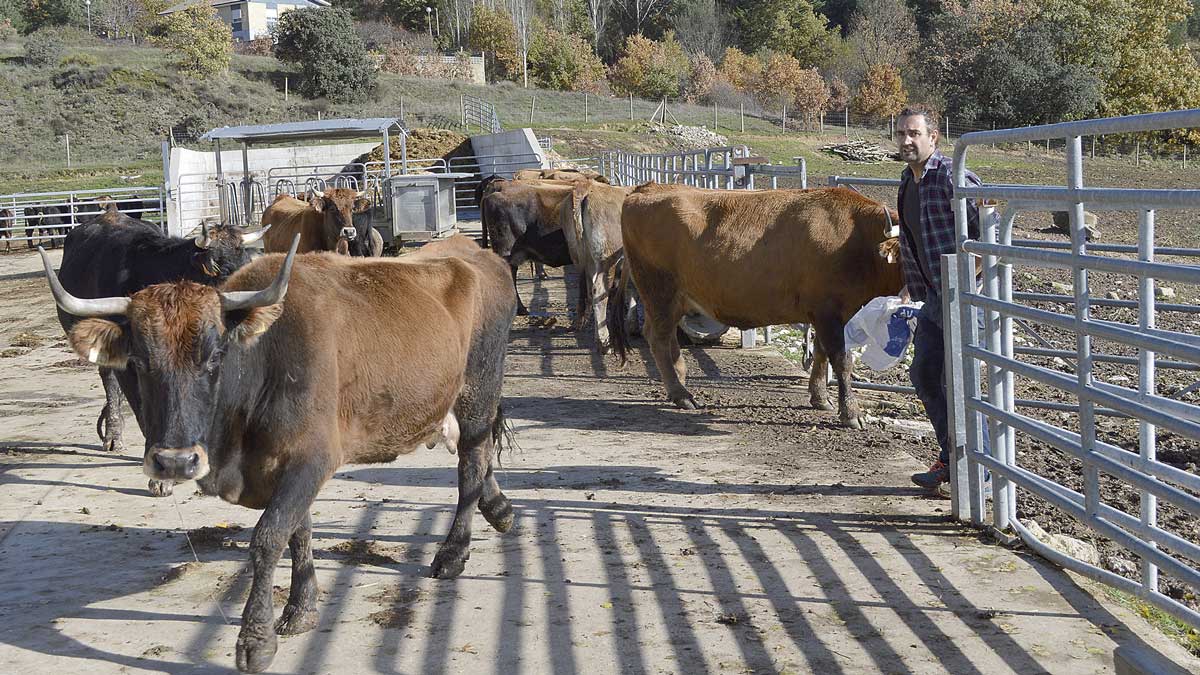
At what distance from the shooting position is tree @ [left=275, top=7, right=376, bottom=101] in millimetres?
63531

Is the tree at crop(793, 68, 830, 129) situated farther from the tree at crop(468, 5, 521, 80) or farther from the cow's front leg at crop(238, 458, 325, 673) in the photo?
the cow's front leg at crop(238, 458, 325, 673)

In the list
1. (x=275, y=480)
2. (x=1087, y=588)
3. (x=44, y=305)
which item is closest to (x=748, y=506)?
(x=1087, y=588)

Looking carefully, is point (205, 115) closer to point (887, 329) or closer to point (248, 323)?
point (887, 329)

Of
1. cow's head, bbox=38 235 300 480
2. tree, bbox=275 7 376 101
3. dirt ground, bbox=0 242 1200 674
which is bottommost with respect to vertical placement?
dirt ground, bbox=0 242 1200 674

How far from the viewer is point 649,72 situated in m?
75.6

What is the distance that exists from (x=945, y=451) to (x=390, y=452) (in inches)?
117

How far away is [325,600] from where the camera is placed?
5.06m

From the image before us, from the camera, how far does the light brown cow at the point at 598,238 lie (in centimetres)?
1209

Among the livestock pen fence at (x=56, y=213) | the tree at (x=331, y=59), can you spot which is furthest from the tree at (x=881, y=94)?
the livestock pen fence at (x=56, y=213)

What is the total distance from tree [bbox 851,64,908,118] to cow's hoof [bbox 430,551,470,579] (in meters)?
66.4

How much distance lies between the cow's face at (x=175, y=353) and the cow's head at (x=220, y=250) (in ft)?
11.3

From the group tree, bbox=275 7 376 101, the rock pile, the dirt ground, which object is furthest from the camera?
tree, bbox=275 7 376 101

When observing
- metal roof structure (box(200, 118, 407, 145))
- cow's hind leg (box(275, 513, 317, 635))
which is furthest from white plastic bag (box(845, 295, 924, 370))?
metal roof structure (box(200, 118, 407, 145))

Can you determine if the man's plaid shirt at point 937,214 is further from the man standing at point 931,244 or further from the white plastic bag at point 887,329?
the white plastic bag at point 887,329
